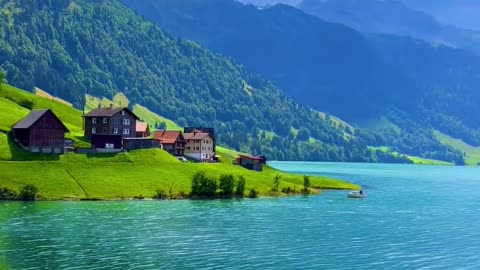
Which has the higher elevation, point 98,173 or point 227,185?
point 98,173

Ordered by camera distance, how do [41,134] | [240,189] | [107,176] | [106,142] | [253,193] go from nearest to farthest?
[107,176] < [240,189] < [253,193] < [41,134] < [106,142]

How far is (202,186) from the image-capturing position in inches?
6097

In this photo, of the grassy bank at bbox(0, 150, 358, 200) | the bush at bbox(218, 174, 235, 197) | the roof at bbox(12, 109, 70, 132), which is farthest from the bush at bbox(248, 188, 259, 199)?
the roof at bbox(12, 109, 70, 132)

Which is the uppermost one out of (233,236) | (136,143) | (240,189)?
(136,143)

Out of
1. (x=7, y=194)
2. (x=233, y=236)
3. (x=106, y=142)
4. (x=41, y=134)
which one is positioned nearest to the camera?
(x=233, y=236)

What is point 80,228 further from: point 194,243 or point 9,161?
point 9,161

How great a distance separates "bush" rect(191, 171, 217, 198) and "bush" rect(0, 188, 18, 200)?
4106 cm

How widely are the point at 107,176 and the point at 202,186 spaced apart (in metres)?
23.7

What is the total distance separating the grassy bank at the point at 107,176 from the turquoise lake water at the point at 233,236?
9911mm

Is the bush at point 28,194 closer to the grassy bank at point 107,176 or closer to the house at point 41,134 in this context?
the grassy bank at point 107,176

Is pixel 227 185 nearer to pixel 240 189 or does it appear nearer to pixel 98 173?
pixel 240 189

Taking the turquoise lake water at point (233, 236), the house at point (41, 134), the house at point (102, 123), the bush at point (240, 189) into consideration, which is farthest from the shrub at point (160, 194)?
the house at point (102, 123)

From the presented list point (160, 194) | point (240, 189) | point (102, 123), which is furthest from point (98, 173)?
point (102, 123)

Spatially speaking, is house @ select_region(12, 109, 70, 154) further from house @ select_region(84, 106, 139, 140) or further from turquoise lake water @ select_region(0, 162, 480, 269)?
turquoise lake water @ select_region(0, 162, 480, 269)
